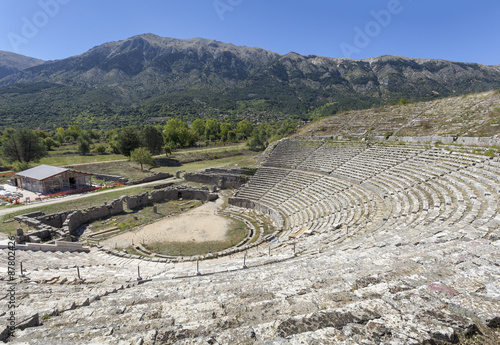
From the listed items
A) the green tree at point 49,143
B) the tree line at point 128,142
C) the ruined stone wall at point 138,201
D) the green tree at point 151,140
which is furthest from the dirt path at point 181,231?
the green tree at point 49,143

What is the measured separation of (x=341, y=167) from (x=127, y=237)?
69.6 feet

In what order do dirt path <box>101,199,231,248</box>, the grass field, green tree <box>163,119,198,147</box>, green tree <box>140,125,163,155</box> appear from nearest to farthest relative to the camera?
dirt path <box>101,199,231,248</box>
the grass field
green tree <box>140,125,163,155</box>
green tree <box>163,119,198,147</box>

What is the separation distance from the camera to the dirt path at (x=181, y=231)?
18.8 metres

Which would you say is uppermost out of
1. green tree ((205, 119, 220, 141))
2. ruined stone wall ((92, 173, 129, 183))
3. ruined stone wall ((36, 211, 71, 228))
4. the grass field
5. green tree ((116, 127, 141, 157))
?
green tree ((205, 119, 220, 141))

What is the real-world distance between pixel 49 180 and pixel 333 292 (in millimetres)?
35760

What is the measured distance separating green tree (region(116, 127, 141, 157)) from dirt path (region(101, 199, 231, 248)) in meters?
34.9

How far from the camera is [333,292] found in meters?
4.48

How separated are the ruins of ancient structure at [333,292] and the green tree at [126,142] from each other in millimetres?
41872

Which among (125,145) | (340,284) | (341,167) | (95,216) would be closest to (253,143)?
(125,145)

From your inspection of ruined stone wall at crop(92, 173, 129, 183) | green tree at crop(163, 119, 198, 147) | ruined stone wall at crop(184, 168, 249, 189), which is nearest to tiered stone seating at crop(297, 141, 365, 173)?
ruined stone wall at crop(184, 168, 249, 189)

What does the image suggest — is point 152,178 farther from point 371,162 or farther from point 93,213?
point 371,162

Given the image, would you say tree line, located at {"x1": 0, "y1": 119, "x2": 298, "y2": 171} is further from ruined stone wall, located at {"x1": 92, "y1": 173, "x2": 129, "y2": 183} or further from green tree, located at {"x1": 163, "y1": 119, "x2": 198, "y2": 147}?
ruined stone wall, located at {"x1": 92, "y1": 173, "x2": 129, "y2": 183}

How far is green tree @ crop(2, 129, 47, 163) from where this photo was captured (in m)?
42.9

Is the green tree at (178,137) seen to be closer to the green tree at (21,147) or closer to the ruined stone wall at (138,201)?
the green tree at (21,147)
